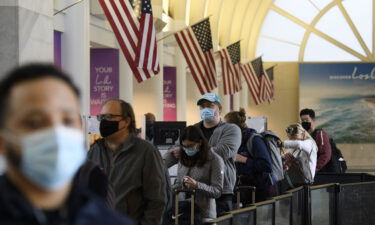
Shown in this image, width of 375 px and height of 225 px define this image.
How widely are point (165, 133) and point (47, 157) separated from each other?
570 inches

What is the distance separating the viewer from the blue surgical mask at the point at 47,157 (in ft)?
6.17

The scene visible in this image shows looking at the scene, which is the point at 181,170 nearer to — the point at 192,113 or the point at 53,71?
the point at 53,71

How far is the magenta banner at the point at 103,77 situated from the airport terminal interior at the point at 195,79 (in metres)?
0.02

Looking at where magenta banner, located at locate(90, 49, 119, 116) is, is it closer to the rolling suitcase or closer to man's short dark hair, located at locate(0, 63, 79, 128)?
the rolling suitcase

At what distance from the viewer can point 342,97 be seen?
1859 inches

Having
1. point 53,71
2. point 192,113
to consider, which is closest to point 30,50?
point 53,71

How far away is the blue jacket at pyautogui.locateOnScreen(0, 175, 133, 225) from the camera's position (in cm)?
186

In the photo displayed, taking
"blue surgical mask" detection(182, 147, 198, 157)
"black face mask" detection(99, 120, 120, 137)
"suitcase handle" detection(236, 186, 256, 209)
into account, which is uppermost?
"black face mask" detection(99, 120, 120, 137)

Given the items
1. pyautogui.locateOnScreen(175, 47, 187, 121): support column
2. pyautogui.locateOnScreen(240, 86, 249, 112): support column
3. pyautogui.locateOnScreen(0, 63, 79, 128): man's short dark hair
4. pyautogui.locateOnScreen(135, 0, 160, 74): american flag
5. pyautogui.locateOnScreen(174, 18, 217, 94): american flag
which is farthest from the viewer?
pyautogui.locateOnScreen(240, 86, 249, 112): support column

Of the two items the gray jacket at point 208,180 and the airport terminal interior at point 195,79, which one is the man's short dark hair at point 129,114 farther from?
the gray jacket at point 208,180

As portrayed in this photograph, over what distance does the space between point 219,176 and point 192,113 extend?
3099 cm

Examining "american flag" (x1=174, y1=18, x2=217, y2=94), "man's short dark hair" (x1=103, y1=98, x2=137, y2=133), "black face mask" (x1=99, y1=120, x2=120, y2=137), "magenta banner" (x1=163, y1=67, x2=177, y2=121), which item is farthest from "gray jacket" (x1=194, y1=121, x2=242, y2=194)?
"magenta banner" (x1=163, y1=67, x2=177, y2=121)

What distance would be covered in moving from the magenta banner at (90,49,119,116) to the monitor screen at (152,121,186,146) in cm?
456

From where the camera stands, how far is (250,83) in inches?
1297
